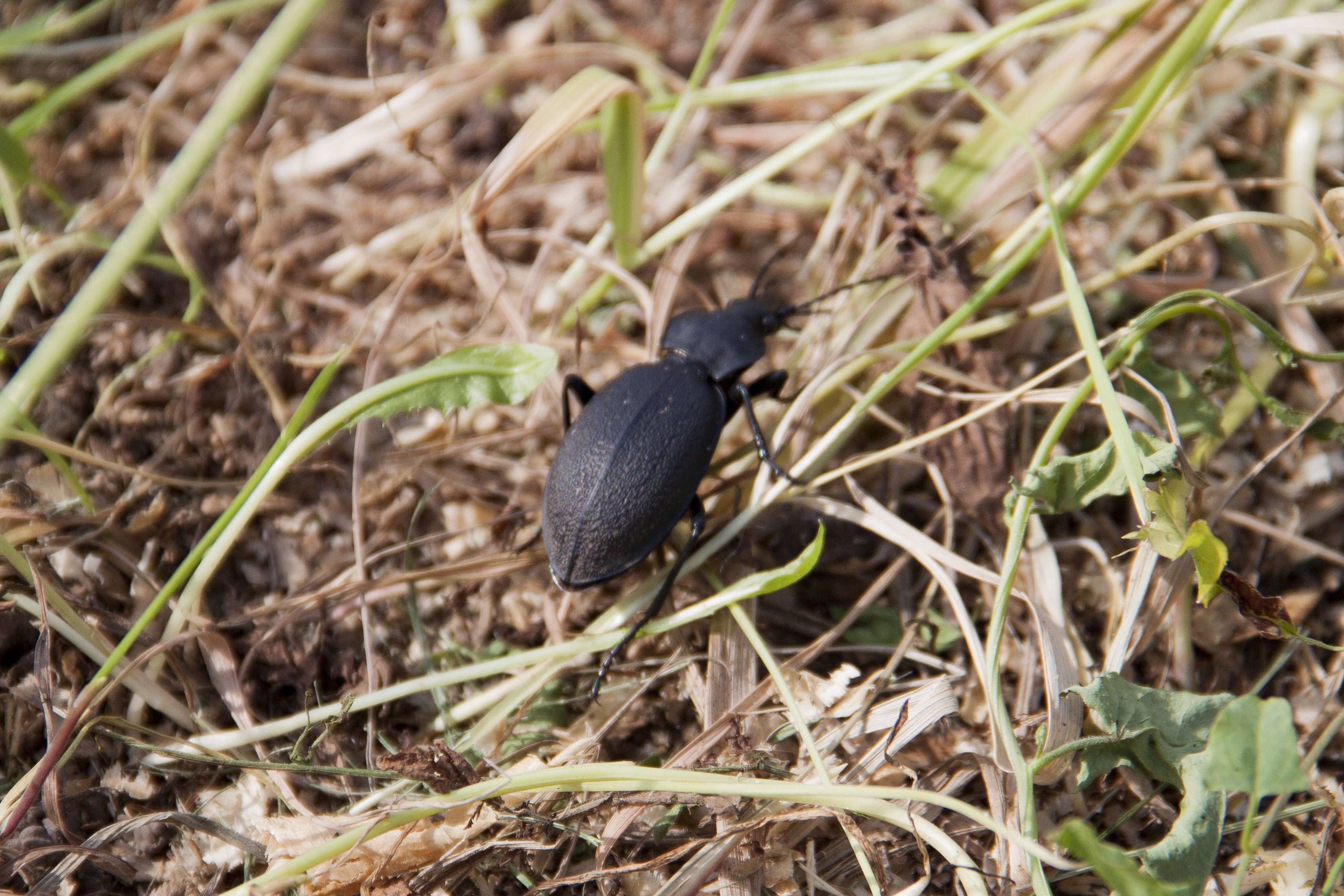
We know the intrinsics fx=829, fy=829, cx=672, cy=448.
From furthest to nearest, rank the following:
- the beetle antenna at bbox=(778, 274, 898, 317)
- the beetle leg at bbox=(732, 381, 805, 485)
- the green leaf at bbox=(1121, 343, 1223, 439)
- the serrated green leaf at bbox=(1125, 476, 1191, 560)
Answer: the beetle antenna at bbox=(778, 274, 898, 317) < the beetle leg at bbox=(732, 381, 805, 485) < the green leaf at bbox=(1121, 343, 1223, 439) < the serrated green leaf at bbox=(1125, 476, 1191, 560)

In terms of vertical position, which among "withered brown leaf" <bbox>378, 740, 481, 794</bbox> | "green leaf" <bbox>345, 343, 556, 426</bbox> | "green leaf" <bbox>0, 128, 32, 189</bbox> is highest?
"green leaf" <bbox>0, 128, 32, 189</bbox>

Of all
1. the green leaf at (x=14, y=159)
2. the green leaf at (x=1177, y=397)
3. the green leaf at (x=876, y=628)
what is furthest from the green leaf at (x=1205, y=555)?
the green leaf at (x=14, y=159)

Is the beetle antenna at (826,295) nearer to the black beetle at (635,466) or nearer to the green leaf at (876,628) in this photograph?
the black beetle at (635,466)

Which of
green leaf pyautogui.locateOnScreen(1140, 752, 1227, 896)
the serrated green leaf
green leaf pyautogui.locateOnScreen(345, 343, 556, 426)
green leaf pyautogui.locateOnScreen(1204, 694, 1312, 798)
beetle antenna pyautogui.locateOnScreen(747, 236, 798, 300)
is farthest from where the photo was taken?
beetle antenna pyautogui.locateOnScreen(747, 236, 798, 300)

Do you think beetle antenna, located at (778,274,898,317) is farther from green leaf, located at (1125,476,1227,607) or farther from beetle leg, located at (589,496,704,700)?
green leaf, located at (1125,476,1227,607)

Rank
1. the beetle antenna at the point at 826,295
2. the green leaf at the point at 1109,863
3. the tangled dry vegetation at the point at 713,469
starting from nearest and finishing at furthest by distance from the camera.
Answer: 1. the green leaf at the point at 1109,863
2. the tangled dry vegetation at the point at 713,469
3. the beetle antenna at the point at 826,295

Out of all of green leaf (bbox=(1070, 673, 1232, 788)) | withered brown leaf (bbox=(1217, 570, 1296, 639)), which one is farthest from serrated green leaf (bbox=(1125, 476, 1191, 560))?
green leaf (bbox=(1070, 673, 1232, 788))

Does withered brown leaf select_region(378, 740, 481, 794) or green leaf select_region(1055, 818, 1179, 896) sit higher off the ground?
A: green leaf select_region(1055, 818, 1179, 896)

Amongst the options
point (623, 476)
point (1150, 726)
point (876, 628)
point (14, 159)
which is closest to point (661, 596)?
point (623, 476)
